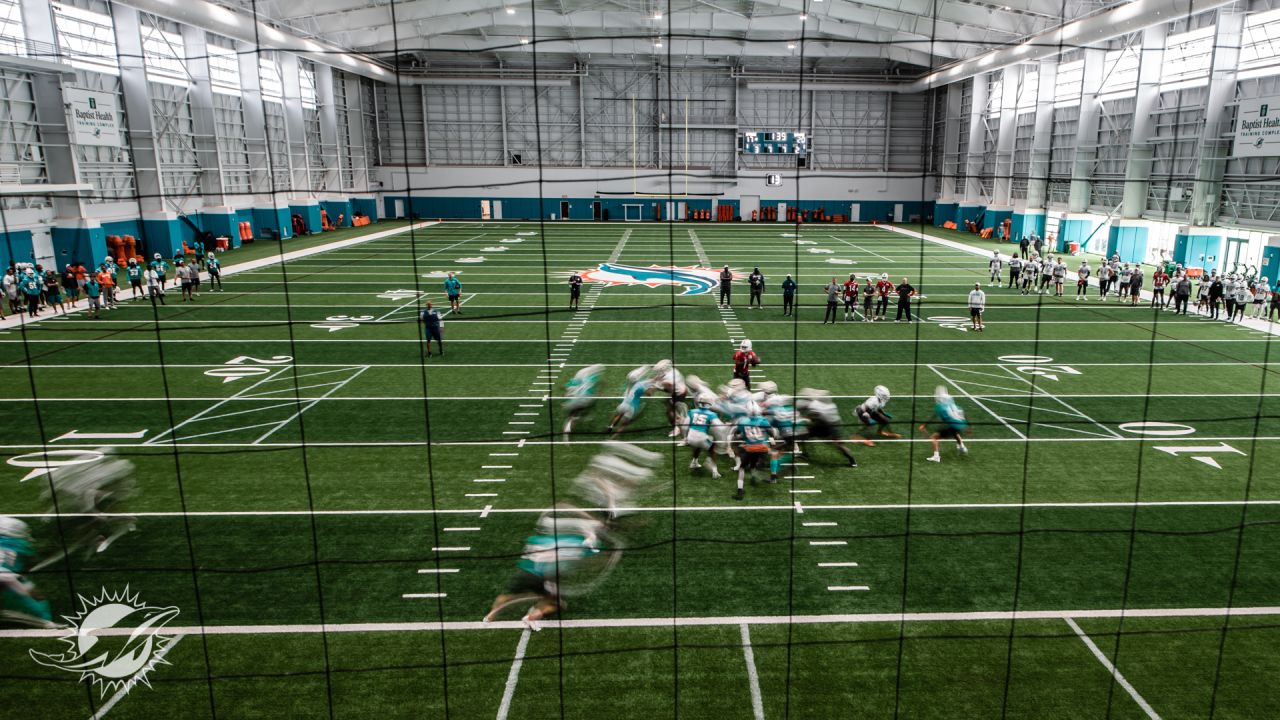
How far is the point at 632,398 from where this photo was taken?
968 centimetres

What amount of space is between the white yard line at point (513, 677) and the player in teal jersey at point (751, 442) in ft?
10.1

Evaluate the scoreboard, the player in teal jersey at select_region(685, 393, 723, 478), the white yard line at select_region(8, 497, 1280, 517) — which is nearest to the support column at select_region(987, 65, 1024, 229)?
the scoreboard

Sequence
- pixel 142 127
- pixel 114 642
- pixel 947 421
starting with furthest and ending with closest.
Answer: pixel 142 127 < pixel 947 421 < pixel 114 642

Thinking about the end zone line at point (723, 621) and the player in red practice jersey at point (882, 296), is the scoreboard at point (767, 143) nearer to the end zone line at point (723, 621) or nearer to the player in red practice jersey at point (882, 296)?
the player in red practice jersey at point (882, 296)

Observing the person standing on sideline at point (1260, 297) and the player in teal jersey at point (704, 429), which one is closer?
the player in teal jersey at point (704, 429)

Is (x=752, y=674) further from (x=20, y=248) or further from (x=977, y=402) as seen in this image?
(x=20, y=248)

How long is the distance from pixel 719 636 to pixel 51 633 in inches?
199

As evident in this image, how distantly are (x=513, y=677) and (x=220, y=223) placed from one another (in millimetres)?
27115

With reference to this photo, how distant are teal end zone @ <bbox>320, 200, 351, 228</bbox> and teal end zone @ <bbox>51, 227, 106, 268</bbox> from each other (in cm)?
1571

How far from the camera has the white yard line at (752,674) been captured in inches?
206

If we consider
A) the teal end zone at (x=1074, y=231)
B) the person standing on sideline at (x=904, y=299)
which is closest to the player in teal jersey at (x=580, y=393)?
the person standing on sideline at (x=904, y=299)

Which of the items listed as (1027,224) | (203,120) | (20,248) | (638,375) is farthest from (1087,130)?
(20,248)

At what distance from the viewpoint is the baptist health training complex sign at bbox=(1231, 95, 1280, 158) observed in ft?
62.9

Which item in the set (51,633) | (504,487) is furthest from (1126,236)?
(51,633)
